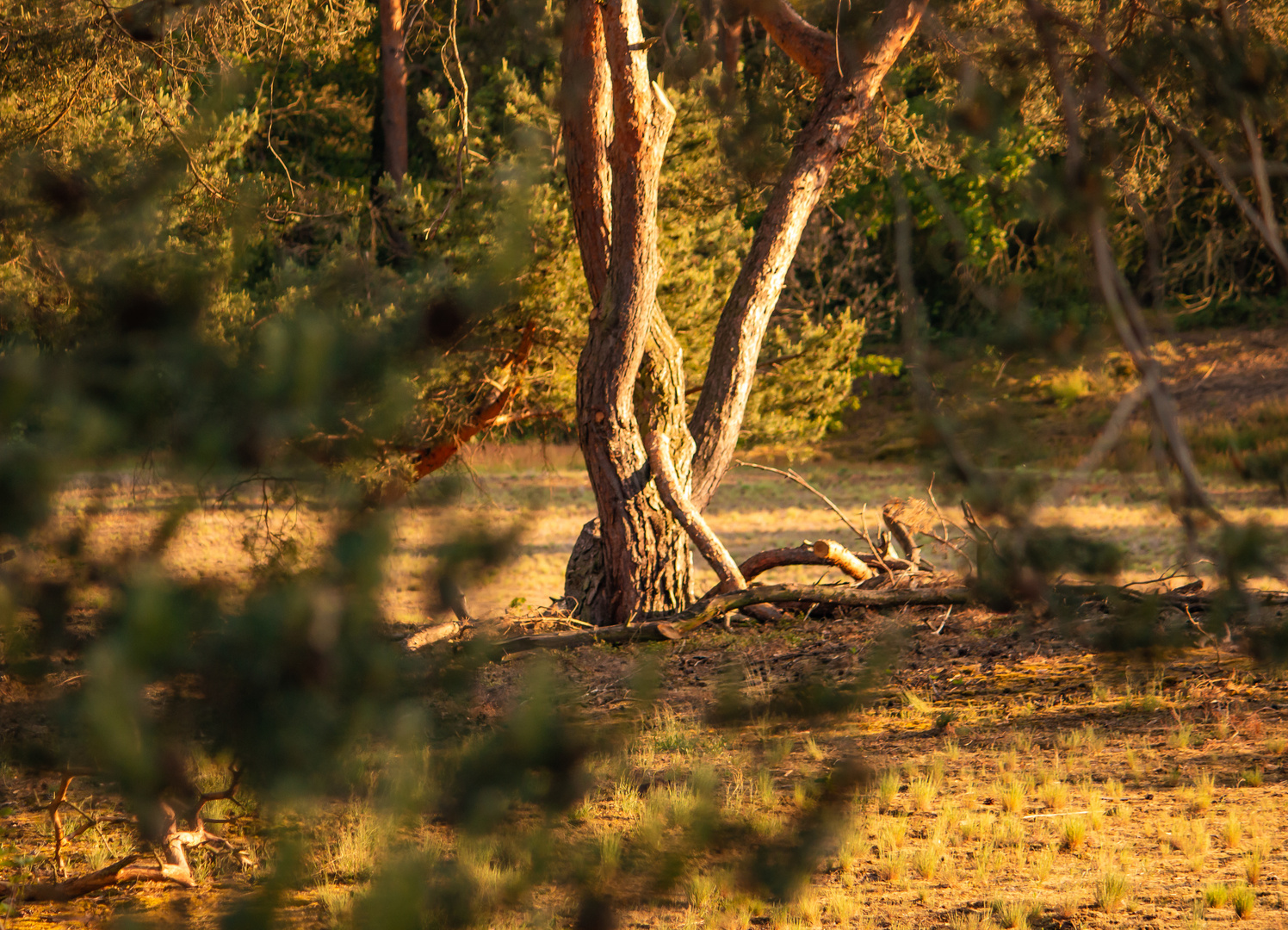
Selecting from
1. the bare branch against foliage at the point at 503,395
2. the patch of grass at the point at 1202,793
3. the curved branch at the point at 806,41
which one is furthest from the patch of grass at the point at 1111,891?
the bare branch against foliage at the point at 503,395

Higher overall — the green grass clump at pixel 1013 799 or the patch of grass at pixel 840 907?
the green grass clump at pixel 1013 799

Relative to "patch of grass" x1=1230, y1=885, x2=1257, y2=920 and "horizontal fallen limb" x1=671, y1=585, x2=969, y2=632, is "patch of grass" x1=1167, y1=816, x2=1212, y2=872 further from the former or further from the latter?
"horizontal fallen limb" x1=671, y1=585, x2=969, y2=632

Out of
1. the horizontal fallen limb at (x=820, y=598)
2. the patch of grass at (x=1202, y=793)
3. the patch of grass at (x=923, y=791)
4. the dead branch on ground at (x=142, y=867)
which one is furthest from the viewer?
the horizontal fallen limb at (x=820, y=598)

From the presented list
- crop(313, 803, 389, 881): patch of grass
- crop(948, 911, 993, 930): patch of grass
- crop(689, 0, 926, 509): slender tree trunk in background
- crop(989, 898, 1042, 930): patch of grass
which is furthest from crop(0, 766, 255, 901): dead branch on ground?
crop(689, 0, 926, 509): slender tree trunk in background

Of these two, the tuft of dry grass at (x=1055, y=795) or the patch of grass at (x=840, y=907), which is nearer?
the patch of grass at (x=840, y=907)

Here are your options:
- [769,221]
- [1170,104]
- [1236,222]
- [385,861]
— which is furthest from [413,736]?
[769,221]

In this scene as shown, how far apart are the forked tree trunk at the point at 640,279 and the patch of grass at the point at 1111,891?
405 cm

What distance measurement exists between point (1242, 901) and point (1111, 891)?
369 millimetres

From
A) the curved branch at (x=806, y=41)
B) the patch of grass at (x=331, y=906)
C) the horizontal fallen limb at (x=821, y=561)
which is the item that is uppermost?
the curved branch at (x=806, y=41)

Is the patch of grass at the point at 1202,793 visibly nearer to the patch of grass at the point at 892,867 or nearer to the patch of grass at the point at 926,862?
the patch of grass at the point at 926,862

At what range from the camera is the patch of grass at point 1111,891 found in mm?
3558

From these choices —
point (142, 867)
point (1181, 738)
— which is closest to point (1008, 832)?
point (1181, 738)

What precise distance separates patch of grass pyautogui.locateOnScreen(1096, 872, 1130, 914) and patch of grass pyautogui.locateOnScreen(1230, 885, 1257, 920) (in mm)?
302

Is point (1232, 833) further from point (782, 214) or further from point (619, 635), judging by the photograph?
point (782, 214)
